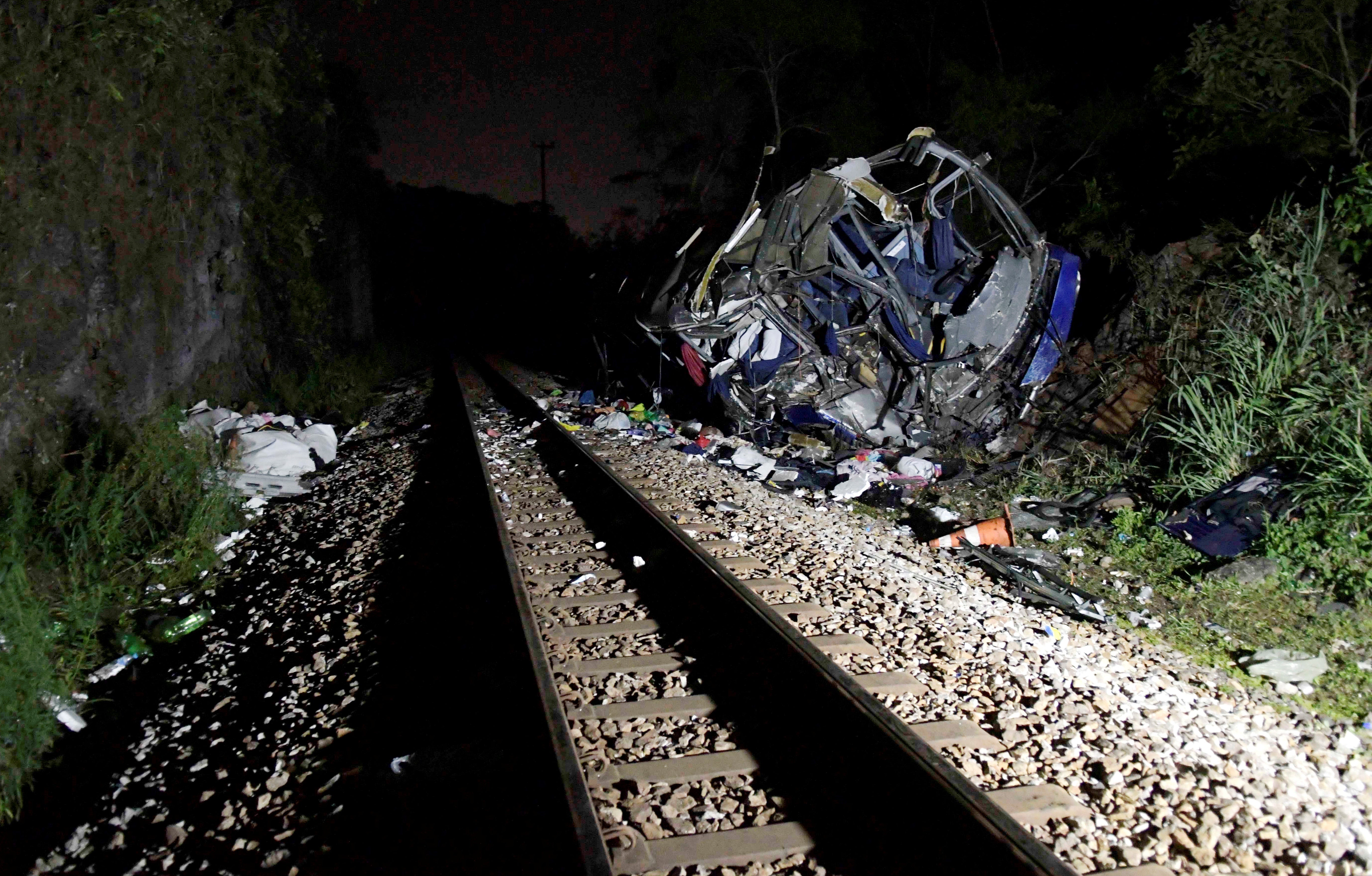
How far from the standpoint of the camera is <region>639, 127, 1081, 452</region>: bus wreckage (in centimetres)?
823

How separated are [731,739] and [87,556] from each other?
497 cm

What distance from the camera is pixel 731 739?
3.33 meters

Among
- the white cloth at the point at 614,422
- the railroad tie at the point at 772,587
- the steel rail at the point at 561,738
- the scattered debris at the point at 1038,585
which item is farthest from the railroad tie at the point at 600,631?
the white cloth at the point at 614,422

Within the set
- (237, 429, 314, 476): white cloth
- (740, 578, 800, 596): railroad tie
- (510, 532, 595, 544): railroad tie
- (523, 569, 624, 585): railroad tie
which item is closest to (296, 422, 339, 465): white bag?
(237, 429, 314, 476): white cloth

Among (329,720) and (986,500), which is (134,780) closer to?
(329,720)

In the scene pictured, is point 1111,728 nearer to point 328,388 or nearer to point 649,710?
point 649,710

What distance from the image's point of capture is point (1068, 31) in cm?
2094

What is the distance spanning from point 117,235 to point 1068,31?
21.5 m

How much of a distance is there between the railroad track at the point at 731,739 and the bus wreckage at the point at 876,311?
3.65 m

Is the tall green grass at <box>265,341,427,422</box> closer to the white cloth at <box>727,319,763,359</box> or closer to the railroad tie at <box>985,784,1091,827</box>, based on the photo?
the white cloth at <box>727,319,763,359</box>

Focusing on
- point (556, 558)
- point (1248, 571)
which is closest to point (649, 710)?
point (556, 558)

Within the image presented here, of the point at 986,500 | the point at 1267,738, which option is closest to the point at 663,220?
the point at 986,500

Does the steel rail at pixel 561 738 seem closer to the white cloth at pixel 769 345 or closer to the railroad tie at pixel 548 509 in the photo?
the railroad tie at pixel 548 509

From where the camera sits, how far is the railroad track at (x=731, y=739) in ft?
8.60
